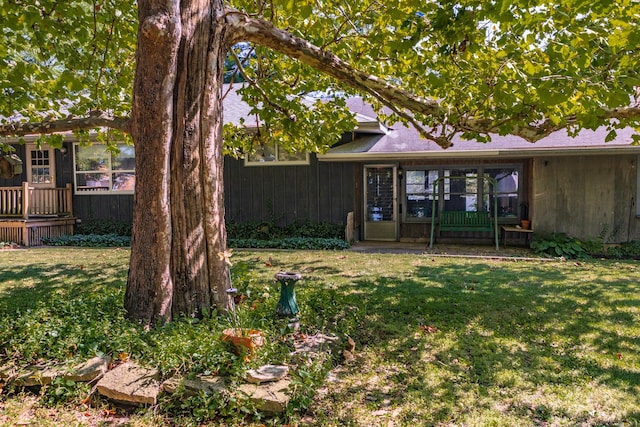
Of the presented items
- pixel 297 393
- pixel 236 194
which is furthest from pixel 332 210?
pixel 297 393

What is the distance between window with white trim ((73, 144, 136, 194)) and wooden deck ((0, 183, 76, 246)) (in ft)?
1.75

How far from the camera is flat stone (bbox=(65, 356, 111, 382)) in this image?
3.09 meters

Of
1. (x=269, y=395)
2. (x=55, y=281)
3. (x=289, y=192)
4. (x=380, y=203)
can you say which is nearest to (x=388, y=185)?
(x=380, y=203)

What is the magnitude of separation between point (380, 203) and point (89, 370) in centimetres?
1024

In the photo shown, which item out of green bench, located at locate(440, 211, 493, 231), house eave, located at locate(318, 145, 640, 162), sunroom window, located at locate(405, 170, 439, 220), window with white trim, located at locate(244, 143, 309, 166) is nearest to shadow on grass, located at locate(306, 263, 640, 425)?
house eave, located at locate(318, 145, 640, 162)

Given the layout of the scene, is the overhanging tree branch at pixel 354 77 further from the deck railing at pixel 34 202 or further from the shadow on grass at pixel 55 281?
the deck railing at pixel 34 202

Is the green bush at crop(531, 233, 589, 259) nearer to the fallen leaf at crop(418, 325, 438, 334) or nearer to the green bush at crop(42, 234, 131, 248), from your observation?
the fallen leaf at crop(418, 325, 438, 334)

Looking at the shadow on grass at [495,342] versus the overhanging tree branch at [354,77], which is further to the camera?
the overhanging tree branch at [354,77]

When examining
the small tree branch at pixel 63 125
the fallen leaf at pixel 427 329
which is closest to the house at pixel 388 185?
the small tree branch at pixel 63 125

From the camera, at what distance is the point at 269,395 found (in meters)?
2.89

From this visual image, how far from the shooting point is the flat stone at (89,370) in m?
3.09

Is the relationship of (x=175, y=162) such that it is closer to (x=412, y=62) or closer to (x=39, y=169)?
(x=412, y=62)

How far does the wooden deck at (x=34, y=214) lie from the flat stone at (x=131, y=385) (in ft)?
36.5

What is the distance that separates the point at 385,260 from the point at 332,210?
3.68m
